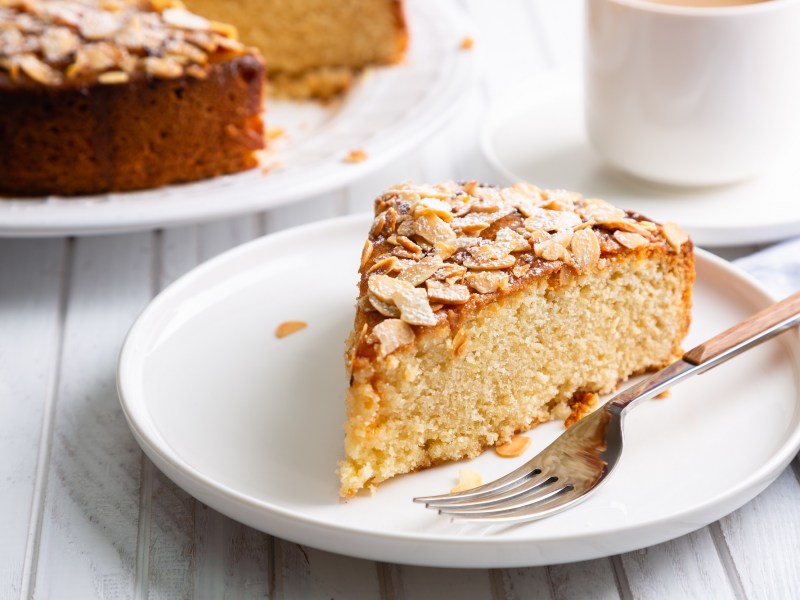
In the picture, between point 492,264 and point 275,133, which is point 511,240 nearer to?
point 492,264

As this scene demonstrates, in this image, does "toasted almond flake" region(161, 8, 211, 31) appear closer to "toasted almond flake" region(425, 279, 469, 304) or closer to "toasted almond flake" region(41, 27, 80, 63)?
"toasted almond flake" region(41, 27, 80, 63)

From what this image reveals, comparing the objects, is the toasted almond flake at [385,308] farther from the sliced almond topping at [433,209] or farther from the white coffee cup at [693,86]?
the white coffee cup at [693,86]

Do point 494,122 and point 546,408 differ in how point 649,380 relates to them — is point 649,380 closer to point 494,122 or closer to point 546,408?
point 546,408

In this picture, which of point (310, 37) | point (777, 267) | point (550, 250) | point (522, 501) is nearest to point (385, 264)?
point (550, 250)

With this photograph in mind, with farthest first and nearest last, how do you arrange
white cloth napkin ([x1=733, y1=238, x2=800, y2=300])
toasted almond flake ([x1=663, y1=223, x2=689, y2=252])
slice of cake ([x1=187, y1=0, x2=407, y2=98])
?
slice of cake ([x1=187, y1=0, x2=407, y2=98]) < white cloth napkin ([x1=733, y1=238, x2=800, y2=300]) < toasted almond flake ([x1=663, y1=223, x2=689, y2=252])

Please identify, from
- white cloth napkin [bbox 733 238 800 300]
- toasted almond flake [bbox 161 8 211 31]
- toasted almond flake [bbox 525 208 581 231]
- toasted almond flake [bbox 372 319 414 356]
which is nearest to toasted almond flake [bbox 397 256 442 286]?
toasted almond flake [bbox 372 319 414 356]

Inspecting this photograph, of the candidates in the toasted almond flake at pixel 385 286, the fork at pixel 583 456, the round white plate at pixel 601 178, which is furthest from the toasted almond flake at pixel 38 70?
the fork at pixel 583 456
